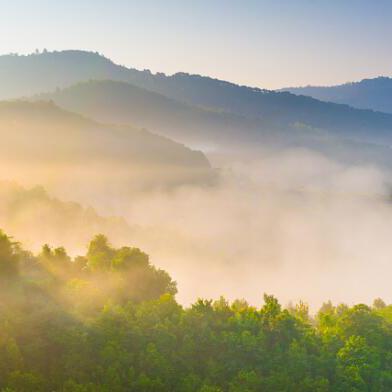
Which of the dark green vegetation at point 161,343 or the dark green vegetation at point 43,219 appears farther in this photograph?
the dark green vegetation at point 43,219

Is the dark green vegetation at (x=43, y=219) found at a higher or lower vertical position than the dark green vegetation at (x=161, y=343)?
higher

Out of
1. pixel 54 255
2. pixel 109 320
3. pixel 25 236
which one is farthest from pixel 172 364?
pixel 25 236

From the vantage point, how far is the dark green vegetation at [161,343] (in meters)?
38.0

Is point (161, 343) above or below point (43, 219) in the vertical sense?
below

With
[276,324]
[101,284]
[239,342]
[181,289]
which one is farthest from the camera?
[181,289]

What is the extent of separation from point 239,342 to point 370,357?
10.5 m

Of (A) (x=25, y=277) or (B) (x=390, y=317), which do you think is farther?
(B) (x=390, y=317)

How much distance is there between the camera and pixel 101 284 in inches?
2045

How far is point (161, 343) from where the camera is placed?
42375 mm

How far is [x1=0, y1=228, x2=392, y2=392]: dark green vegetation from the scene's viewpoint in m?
38.0

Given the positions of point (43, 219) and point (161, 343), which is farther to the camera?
point (43, 219)

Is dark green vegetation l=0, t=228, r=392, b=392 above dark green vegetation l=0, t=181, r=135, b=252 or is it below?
below

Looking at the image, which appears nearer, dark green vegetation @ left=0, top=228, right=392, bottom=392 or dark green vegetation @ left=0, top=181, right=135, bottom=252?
dark green vegetation @ left=0, top=228, right=392, bottom=392

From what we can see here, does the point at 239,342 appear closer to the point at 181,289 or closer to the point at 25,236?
the point at 25,236
